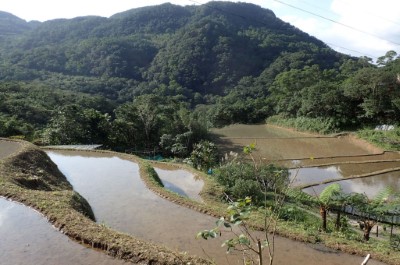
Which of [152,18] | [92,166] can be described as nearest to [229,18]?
[152,18]

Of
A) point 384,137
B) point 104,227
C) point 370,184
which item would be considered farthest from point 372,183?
point 104,227

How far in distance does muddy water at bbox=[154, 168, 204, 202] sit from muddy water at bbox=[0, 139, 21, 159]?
24.7 ft

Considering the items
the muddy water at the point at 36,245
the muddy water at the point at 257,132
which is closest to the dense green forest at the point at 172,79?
the muddy water at the point at 257,132

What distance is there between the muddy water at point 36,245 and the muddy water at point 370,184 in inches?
532

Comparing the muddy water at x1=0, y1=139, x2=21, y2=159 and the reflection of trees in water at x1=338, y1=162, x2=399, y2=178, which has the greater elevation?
the reflection of trees in water at x1=338, y1=162, x2=399, y2=178

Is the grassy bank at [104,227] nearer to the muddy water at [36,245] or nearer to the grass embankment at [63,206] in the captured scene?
the grass embankment at [63,206]

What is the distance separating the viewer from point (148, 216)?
474 inches

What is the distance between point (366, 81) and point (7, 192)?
37.2 meters

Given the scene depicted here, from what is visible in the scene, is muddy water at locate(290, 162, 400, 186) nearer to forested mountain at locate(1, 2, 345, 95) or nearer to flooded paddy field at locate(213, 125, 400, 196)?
flooded paddy field at locate(213, 125, 400, 196)

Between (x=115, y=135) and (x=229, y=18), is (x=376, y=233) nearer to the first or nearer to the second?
(x=115, y=135)

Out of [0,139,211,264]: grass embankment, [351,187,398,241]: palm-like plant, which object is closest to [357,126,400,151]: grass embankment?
[351,187,398,241]: palm-like plant

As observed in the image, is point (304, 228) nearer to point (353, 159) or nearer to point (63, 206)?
point (63, 206)

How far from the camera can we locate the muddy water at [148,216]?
→ 9.28 meters

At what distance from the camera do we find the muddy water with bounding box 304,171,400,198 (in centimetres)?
1941
